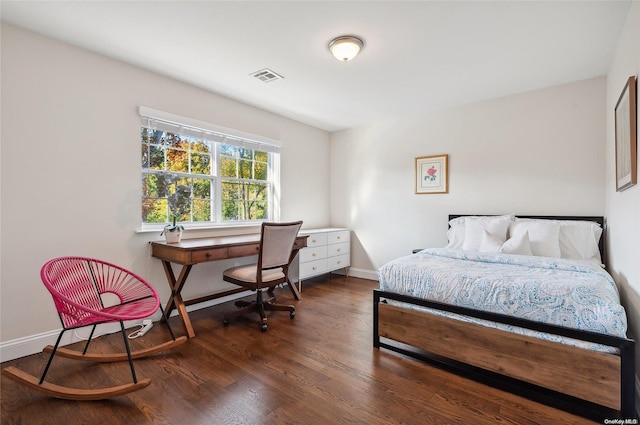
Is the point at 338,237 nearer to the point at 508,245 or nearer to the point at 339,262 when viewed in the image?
the point at 339,262

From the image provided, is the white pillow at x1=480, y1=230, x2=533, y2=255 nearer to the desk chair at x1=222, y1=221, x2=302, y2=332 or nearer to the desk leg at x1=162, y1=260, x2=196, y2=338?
the desk chair at x1=222, y1=221, x2=302, y2=332

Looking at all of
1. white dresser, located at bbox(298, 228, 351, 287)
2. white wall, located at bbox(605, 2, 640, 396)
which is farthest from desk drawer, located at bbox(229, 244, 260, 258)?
white wall, located at bbox(605, 2, 640, 396)

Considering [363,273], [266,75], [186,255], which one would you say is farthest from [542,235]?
[186,255]

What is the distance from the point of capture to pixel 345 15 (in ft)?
6.78

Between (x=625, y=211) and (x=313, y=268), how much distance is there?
3.12 metres

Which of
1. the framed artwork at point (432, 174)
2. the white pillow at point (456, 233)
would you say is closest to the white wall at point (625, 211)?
the white pillow at point (456, 233)

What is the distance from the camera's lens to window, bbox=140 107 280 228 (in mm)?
2994

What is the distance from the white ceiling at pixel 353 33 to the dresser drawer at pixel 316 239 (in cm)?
182

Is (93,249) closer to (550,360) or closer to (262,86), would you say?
(262,86)

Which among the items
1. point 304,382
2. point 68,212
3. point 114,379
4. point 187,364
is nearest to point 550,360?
point 304,382

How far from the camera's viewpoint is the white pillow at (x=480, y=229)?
3.10 meters

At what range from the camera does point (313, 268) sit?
412cm

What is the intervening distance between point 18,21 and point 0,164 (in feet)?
3.42

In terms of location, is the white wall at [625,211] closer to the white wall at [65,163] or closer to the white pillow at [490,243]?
the white pillow at [490,243]
